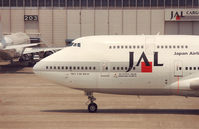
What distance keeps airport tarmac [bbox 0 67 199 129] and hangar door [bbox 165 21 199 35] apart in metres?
40.5

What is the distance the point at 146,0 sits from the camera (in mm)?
67188

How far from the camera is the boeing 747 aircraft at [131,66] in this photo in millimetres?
20500

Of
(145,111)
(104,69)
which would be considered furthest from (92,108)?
(145,111)

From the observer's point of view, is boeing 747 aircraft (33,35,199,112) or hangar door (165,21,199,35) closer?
boeing 747 aircraft (33,35,199,112)

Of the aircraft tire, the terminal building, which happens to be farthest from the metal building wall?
the aircraft tire

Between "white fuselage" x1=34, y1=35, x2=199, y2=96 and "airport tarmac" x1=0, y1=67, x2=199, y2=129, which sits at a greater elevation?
"white fuselage" x1=34, y1=35, x2=199, y2=96

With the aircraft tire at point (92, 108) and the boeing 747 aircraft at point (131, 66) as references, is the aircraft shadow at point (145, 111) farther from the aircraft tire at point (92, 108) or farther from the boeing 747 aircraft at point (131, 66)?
the boeing 747 aircraft at point (131, 66)

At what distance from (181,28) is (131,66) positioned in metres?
49.2

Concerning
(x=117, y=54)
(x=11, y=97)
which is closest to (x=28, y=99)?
(x=11, y=97)

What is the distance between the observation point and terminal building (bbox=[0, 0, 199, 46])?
220ft

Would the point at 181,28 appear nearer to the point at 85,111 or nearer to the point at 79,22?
the point at 79,22

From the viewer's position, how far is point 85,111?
2217cm

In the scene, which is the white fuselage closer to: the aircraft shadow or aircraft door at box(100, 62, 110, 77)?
aircraft door at box(100, 62, 110, 77)

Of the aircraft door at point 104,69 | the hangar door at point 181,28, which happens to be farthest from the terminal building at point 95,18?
the aircraft door at point 104,69
